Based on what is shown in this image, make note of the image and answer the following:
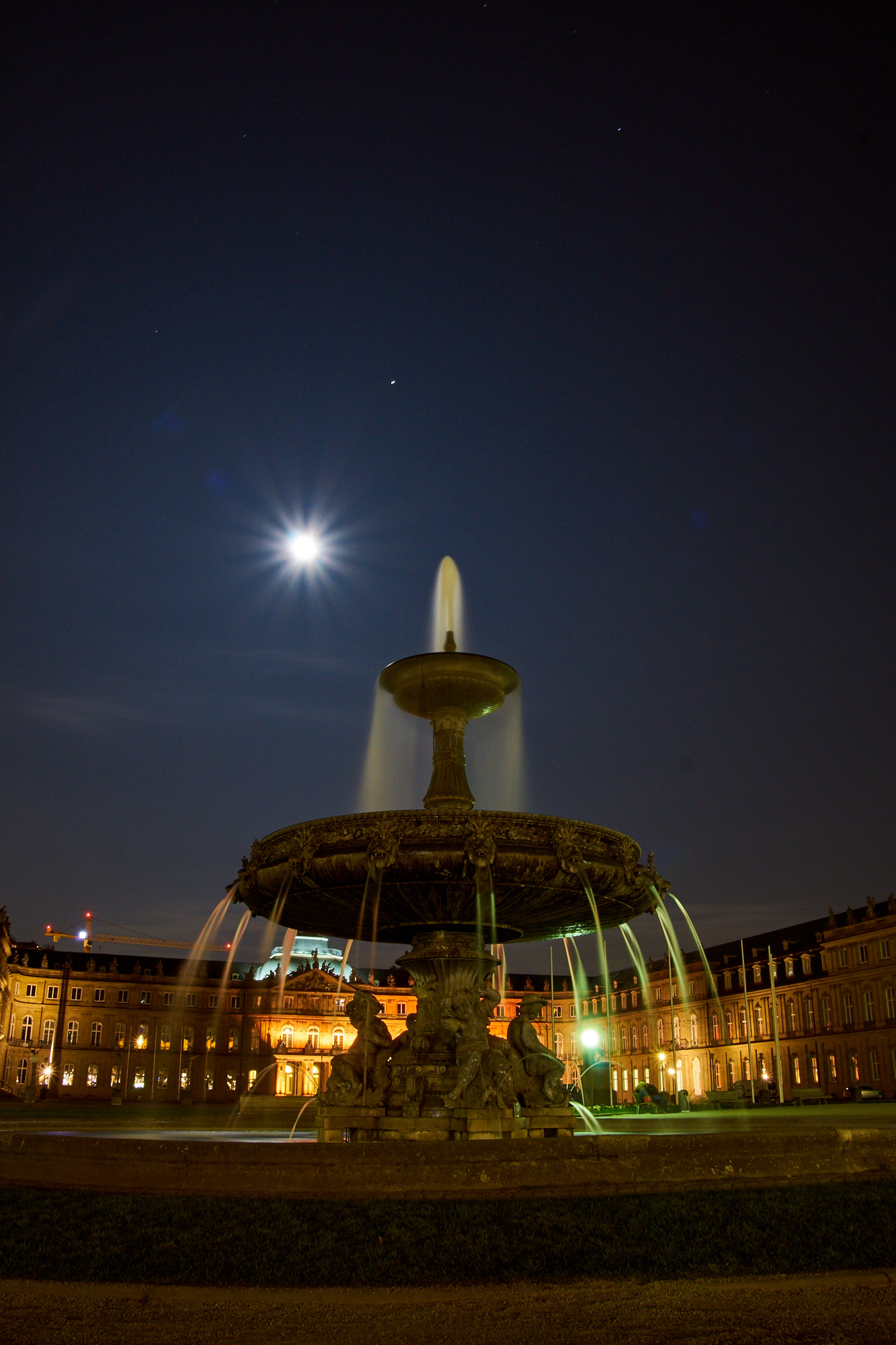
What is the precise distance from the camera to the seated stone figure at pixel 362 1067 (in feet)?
45.1

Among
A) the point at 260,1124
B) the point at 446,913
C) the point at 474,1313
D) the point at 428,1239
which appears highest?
the point at 446,913

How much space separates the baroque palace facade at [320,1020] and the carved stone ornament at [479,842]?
77.0m

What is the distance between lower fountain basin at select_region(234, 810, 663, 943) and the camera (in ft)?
44.0

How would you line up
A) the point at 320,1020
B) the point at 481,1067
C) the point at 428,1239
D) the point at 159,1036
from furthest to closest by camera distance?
the point at 320,1020 → the point at 159,1036 → the point at 481,1067 → the point at 428,1239

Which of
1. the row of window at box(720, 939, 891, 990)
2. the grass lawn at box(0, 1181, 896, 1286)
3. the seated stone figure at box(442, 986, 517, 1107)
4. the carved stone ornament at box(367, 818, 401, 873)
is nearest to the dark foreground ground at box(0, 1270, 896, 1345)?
the grass lawn at box(0, 1181, 896, 1286)

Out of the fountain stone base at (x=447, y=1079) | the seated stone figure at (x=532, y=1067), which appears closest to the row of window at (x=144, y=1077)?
the fountain stone base at (x=447, y=1079)

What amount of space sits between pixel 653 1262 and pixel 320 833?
6.94m

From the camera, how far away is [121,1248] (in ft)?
27.1

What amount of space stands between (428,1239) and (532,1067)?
5709mm

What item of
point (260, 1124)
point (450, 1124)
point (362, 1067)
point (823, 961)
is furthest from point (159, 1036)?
point (450, 1124)

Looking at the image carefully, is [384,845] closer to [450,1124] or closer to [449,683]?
[450,1124]

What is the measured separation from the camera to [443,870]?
44.3ft

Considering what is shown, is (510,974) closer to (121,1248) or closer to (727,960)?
(727,960)

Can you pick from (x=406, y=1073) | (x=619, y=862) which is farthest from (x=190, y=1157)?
(x=619, y=862)
